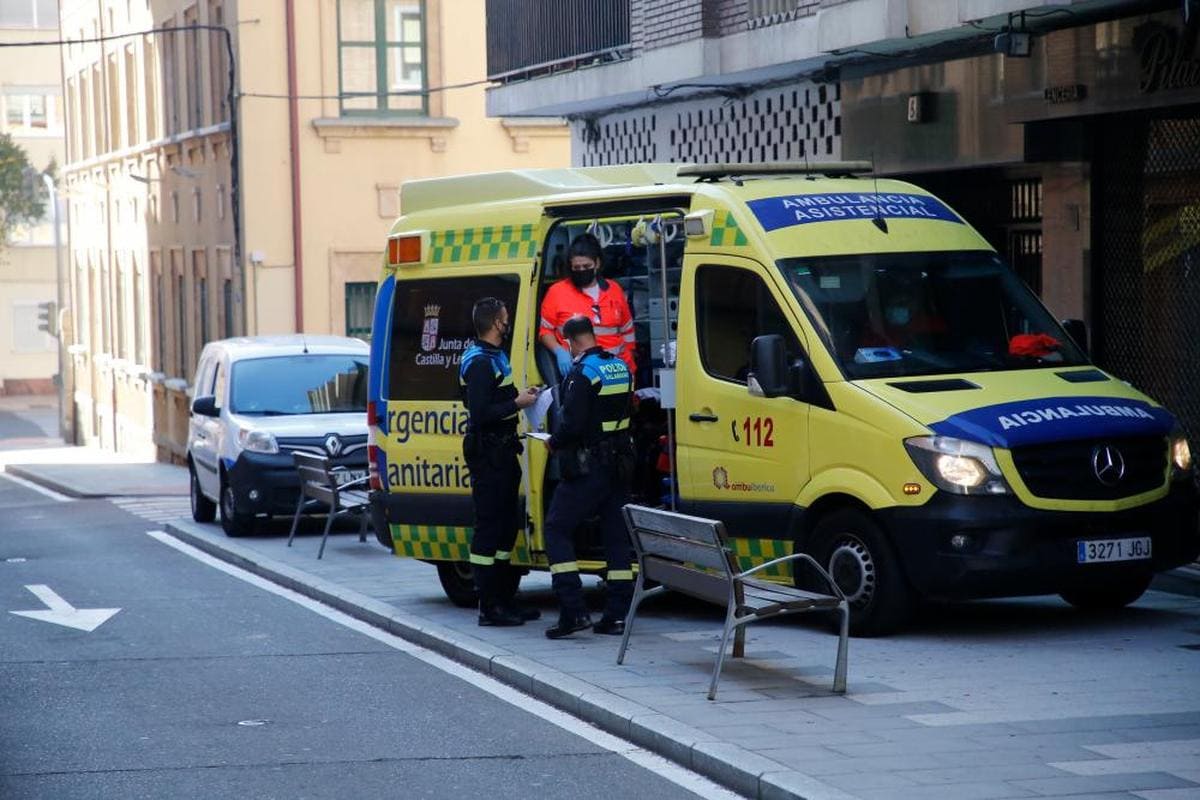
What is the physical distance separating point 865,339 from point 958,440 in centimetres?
103

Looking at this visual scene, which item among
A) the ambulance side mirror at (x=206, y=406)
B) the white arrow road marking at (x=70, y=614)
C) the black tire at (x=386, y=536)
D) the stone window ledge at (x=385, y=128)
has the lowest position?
the white arrow road marking at (x=70, y=614)

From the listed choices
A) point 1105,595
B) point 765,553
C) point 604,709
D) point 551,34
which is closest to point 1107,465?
point 1105,595

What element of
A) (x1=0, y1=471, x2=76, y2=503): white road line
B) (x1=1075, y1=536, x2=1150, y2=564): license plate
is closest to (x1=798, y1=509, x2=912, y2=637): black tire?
(x1=1075, y1=536, x2=1150, y2=564): license plate

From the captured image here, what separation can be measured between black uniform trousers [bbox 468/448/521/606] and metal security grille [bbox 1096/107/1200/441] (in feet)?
17.0

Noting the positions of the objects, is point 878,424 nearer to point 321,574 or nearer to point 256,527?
point 321,574

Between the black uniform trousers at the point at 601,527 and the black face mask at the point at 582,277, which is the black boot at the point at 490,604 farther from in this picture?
the black face mask at the point at 582,277

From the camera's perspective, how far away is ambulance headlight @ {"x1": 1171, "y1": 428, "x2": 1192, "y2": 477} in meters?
Answer: 11.6

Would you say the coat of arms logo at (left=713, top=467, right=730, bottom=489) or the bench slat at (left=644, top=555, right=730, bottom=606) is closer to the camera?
the bench slat at (left=644, top=555, right=730, bottom=606)

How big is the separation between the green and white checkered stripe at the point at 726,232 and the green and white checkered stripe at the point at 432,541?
8.04ft

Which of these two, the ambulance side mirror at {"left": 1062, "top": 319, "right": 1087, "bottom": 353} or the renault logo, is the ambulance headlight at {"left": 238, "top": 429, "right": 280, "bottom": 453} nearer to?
the ambulance side mirror at {"left": 1062, "top": 319, "right": 1087, "bottom": 353}

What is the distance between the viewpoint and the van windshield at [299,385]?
71.6ft

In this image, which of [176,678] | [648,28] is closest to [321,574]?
[176,678]

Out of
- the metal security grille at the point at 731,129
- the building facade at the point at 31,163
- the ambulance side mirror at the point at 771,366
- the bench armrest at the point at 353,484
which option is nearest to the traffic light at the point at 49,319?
the building facade at the point at 31,163

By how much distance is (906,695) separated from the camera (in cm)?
954
